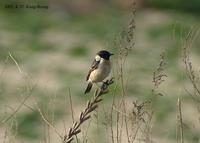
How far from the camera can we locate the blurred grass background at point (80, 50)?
1122 cm

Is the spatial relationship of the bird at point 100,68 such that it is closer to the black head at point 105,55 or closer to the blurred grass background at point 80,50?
Result: the black head at point 105,55

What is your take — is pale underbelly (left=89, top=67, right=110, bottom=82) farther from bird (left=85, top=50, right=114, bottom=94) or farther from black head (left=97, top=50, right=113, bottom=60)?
black head (left=97, top=50, right=113, bottom=60)

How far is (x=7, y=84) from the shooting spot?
12.6 m

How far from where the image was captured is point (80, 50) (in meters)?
14.7

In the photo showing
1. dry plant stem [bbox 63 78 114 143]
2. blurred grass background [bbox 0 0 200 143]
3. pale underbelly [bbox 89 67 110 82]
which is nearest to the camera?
dry plant stem [bbox 63 78 114 143]

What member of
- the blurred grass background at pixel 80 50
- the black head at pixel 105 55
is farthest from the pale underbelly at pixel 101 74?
the blurred grass background at pixel 80 50

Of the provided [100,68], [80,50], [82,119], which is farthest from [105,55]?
[80,50]

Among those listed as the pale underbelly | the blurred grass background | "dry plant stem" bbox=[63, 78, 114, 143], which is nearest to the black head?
the pale underbelly

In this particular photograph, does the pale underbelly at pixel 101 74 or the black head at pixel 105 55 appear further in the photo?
the black head at pixel 105 55

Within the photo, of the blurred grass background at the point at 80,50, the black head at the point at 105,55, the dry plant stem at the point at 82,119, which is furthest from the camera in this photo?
the blurred grass background at the point at 80,50

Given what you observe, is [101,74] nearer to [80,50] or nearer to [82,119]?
[82,119]

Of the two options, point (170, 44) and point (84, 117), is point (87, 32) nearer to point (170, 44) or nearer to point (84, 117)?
point (170, 44)

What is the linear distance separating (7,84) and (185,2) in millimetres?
6263

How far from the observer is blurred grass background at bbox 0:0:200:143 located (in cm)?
1122
